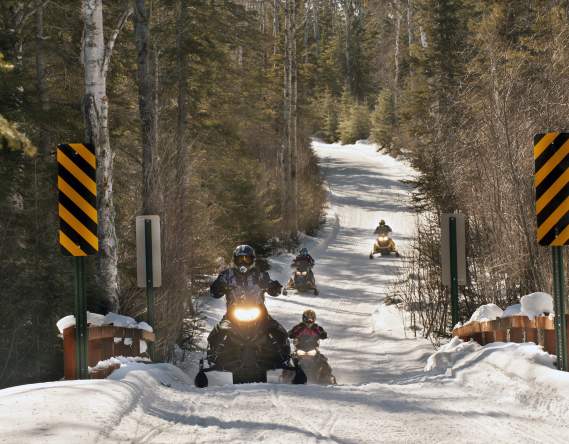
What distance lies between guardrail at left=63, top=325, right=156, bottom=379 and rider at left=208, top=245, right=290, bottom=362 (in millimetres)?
1040

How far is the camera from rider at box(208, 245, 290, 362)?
956 cm

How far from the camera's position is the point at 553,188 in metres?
7.12

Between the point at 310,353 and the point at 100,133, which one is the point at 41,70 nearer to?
the point at 100,133

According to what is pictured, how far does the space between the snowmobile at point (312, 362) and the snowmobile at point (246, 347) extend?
2.22 metres

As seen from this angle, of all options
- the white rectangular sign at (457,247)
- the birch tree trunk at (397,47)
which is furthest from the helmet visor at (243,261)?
the birch tree trunk at (397,47)

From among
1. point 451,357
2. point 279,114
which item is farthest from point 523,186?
point 279,114

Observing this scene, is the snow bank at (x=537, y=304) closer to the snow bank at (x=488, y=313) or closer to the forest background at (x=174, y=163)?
the snow bank at (x=488, y=313)

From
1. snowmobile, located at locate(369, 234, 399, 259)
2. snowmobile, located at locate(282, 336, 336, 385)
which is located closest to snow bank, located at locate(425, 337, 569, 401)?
snowmobile, located at locate(282, 336, 336, 385)

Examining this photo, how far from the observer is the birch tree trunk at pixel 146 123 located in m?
13.5

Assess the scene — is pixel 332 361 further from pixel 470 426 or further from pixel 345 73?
pixel 345 73

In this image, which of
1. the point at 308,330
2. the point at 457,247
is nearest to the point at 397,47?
the point at 457,247

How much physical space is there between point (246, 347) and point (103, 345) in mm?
1778

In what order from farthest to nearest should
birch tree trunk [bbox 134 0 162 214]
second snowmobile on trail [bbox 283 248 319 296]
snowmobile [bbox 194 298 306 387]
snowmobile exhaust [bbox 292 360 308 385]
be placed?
1. second snowmobile on trail [bbox 283 248 319 296]
2. birch tree trunk [bbox 134 0 162 214]
3. snowmobile exhaust [bbox 292 360 308 385]
4. snowmobile [bbox 194 298 306 387]

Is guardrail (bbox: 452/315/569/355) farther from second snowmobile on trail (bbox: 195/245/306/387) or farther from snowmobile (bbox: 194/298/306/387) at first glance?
snowmobile (bbox: 194/298/306/387)
